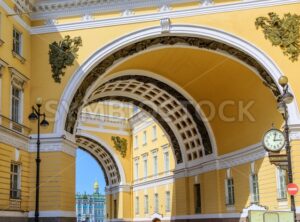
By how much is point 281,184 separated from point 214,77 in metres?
6.80

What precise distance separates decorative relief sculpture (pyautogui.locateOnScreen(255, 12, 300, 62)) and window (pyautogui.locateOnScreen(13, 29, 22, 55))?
10589 millimetres

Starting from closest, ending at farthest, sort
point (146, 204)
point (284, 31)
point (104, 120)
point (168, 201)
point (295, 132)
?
point (295, 132) → point (284, 31) → point (168, 201) → point (146, 204) → point (104, 120)

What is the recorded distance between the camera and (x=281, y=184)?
23.9m

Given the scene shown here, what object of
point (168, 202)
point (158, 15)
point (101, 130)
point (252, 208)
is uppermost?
point (158, 15)

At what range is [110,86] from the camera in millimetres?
30047

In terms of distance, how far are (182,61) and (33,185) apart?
1009cm

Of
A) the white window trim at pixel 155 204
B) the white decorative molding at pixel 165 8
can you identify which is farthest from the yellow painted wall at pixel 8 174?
the white window trim at pixel 155 204

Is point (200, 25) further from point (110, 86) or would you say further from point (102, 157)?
point (102, 157)

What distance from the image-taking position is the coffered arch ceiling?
2373 cm

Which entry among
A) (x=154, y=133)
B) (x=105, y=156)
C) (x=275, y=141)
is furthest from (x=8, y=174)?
(x=105, y=156)

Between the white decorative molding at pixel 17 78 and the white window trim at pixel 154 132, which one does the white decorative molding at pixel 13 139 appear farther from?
the white window trim at pixel 154 132

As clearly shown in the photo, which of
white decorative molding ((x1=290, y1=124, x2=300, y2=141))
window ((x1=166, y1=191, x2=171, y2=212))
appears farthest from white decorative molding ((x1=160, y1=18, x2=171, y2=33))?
window ((x1=166, y1=191, x2=171, y2=212))

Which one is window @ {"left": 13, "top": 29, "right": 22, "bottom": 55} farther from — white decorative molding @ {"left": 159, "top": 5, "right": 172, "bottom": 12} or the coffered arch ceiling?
white decorative molding @ {"left": 159, "top": 5, "right": 172, "bottom": 12}

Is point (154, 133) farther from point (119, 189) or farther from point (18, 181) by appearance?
point (18, 181)
